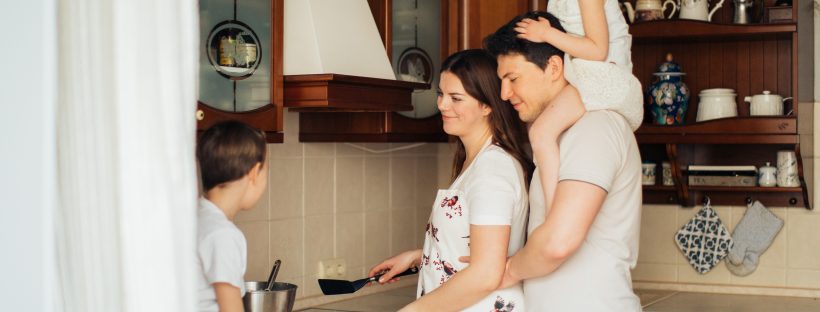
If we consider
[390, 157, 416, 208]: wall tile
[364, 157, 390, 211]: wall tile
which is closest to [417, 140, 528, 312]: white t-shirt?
[364, 157, 390, 211]: wall tile

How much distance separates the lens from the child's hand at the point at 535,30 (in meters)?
1.80

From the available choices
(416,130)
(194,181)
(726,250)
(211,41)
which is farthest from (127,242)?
(726,250)

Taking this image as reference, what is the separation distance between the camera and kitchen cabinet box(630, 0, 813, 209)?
3.17 metres

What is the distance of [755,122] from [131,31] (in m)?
2.54

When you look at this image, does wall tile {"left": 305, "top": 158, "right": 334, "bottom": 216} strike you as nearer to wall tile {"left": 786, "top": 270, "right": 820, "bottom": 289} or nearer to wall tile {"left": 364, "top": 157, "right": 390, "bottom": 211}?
wall tile {"left": 364, "top": 157, "right": 390, "bottom": 211}

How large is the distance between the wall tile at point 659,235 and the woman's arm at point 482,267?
6.07 feet

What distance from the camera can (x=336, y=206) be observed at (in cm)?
299

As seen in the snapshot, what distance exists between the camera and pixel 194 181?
1111 millimetres

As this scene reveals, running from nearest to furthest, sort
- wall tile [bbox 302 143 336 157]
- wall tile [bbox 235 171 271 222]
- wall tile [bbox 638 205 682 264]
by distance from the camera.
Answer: wall tile [bbox 235 171 271 222] < wall tile [bbox 302 143 336 157] < wall tile [bbox 638 205 682 264]

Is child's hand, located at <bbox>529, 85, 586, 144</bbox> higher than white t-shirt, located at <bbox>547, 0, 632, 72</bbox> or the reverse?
the reverse

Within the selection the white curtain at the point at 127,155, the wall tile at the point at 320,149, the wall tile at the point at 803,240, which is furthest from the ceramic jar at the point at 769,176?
the white curtain at the point at 127,155

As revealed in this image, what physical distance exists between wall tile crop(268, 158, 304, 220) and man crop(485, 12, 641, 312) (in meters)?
1.03

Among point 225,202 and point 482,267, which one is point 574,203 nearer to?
point 482,267

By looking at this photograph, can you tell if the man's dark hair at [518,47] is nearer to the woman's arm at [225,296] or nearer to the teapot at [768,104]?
the woman's arm at [225,296]
